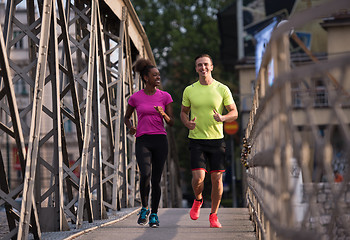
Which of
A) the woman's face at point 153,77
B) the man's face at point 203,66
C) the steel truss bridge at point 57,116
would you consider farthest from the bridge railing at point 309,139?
the woman's face at point 153,77

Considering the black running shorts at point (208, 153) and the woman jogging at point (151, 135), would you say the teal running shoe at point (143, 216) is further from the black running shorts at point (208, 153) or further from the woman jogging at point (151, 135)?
the black running shorts at point (208, 153)

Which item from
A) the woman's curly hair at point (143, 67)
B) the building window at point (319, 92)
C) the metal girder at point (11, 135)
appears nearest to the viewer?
the building window at point (319, 92)

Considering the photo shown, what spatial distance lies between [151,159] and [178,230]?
0.89 m

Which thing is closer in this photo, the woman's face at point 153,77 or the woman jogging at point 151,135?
the woman jogging at point 151,135

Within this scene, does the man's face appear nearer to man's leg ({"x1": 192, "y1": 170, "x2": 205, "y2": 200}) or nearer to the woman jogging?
the woman jogging

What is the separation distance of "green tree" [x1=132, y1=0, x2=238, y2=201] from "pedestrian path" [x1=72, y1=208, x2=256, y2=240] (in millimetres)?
41669

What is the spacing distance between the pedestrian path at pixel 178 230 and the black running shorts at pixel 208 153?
0.66 m

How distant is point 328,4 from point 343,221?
74 cm

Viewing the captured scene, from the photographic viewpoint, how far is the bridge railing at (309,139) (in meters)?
2.45

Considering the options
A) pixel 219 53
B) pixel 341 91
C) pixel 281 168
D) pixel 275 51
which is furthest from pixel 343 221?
pixel 219 53

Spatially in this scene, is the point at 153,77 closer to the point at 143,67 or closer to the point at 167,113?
the point at 143,67

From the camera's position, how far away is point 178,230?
7.78m

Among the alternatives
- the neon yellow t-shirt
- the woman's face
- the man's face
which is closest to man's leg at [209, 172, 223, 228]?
the neon yellow t-shirt

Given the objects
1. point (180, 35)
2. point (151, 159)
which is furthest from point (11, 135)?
point (180, 35)
